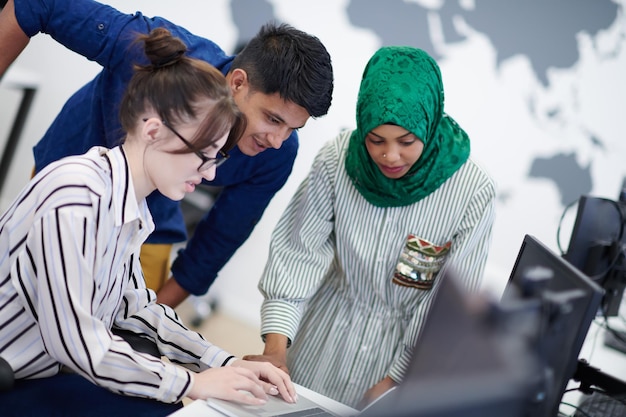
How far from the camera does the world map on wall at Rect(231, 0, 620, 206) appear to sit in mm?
3064

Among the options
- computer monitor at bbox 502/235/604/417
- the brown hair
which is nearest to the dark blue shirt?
the brown hair

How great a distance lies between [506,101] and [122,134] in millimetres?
2021

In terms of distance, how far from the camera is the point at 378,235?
5.47ft

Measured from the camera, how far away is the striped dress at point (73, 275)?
3.50ft

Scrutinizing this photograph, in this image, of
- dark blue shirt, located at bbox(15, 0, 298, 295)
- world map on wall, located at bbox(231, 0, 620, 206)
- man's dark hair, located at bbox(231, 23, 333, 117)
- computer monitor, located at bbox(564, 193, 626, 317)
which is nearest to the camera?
man's dark hair, located at bbox(231, 23, 333, 117)

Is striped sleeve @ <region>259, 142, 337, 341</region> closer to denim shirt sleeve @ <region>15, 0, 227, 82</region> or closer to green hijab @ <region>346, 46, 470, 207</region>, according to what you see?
green hijab @ <region>346, 46, 470, 207</region>

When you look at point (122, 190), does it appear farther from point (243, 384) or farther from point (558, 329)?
point (558, 329)

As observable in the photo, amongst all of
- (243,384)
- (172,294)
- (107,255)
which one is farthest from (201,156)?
(172,294)

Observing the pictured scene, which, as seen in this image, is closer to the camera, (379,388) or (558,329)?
(558,329)

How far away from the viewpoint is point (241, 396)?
3.92ft

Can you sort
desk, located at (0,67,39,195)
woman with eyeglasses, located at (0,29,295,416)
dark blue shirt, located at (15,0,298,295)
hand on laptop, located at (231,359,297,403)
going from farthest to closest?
desk, located at (0,67,39,195), dark blue shirt, located at (15,0,298,295), hand on laptop, located at (231,359,297,403), woman with eyeglasses, located at (0,29,295,416)

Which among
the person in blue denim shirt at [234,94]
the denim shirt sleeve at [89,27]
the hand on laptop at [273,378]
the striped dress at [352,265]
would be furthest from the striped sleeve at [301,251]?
the denim shirt sleeve at [89,27]

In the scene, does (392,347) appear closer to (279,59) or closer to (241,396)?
(241,396)

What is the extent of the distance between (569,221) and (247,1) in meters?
1.76
